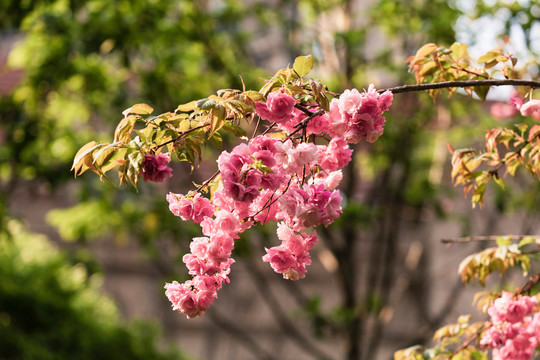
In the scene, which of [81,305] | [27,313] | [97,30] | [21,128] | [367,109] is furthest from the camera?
[81,305]

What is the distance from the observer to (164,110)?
14.0 feet

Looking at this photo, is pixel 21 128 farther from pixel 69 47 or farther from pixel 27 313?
pixel 27 313

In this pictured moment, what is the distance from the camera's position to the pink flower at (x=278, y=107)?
3.93 feet

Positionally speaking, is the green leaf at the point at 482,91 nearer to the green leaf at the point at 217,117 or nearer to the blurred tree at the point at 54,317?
the green leaf at the point at 217,117

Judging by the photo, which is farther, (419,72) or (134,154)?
(419,72)

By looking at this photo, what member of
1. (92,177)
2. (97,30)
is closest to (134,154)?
(97,30)

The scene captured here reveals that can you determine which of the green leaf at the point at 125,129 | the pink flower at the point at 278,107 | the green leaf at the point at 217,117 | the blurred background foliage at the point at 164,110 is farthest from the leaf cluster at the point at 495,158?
→ the blurred background foliage at the point at 164,110

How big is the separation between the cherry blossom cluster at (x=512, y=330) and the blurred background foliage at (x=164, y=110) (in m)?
2.05

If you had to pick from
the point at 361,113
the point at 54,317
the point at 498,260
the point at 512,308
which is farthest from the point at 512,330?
the point at 54,317

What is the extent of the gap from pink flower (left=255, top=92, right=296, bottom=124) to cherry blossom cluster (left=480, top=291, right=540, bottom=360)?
3.01 feet

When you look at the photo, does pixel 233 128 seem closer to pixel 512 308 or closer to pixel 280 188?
pixel 280 188

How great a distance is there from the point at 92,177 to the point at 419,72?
9.91 feet

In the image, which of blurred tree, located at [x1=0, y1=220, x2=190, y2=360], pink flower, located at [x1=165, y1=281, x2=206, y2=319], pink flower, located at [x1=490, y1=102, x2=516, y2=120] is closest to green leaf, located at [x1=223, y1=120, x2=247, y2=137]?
pink flower, located at [x1=165, y1=281, x2=206, y2=319]

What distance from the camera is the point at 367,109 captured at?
4.00 feet
